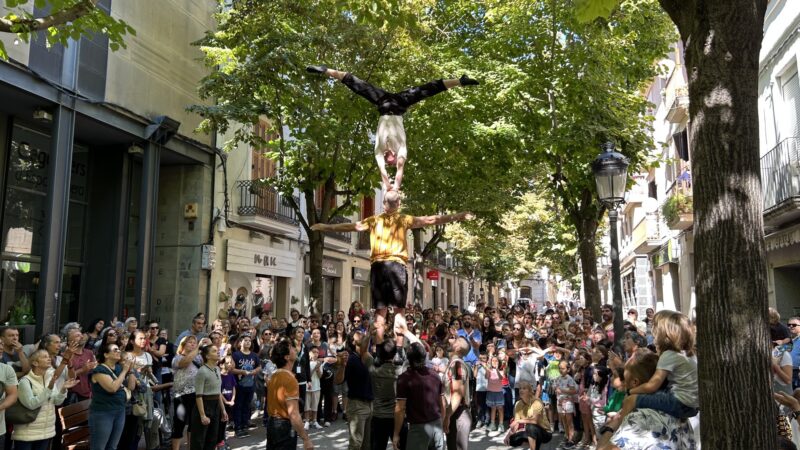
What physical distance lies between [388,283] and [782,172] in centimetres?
1049

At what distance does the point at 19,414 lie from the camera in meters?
6.12

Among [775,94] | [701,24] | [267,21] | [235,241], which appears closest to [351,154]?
[267,21]

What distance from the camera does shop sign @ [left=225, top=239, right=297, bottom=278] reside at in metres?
18.0

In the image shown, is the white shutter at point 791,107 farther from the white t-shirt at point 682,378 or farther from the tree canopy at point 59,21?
the tree canopy at point 59,21

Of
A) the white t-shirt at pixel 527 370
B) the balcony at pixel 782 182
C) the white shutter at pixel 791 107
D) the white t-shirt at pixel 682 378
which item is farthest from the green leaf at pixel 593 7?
the white shutter at pixel 791 107

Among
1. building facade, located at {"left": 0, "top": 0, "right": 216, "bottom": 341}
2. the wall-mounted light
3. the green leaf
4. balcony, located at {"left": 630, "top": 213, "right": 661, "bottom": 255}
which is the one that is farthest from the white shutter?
the wall-mounted light

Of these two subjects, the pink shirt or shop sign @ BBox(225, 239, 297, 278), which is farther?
shop sign @ BBox(225, 239, 297, 278)

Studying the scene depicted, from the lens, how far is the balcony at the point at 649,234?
2590cm

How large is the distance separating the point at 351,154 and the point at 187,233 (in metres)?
6.15

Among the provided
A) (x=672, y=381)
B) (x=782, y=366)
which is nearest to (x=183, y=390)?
(x=672, y=381)

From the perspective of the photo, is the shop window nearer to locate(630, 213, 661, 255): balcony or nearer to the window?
the window

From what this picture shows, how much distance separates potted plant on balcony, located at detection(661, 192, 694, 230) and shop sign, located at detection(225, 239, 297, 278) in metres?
12.8

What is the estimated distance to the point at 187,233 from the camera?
676 inches

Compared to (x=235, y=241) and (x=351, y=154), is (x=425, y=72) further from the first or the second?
(x=235, y=241)
